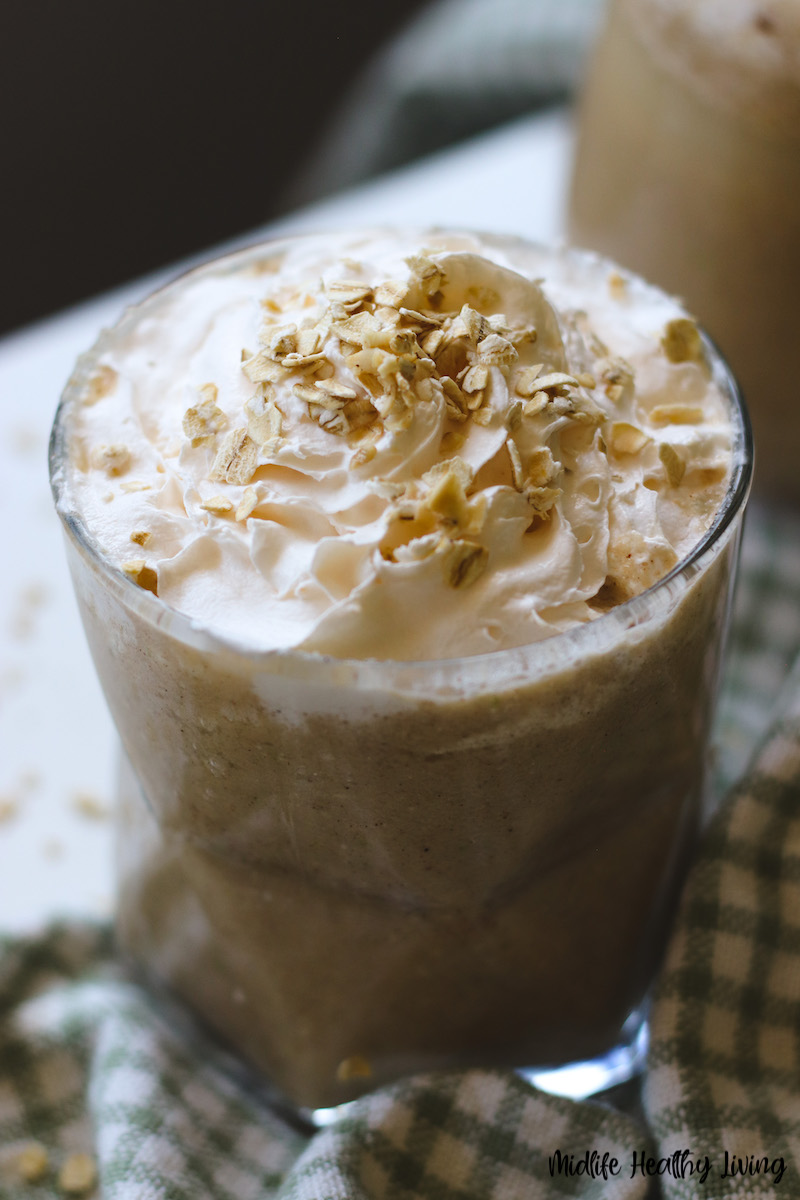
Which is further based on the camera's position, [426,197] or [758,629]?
[426,197]

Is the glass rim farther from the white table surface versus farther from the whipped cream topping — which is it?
the white table surface

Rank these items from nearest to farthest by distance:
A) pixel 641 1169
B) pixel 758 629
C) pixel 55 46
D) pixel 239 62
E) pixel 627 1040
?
1. pixel 641 1169
2. pixel 627 1040
3. pixel 758 629
4. pixel 55 46
5. pixel 239 62

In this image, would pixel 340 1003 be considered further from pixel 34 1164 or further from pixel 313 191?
pixel 313 191

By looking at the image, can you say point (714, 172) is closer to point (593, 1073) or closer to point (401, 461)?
point (401, 461)

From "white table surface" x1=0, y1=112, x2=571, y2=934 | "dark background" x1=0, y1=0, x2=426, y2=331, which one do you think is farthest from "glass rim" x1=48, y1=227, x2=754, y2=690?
"dark background" x1=0, y1=0, x2=426, y2=331

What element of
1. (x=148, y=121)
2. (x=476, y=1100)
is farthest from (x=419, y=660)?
(x=148, y=121)

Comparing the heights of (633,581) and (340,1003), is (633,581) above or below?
above

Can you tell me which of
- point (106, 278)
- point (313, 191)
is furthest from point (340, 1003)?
point (106, 278)
